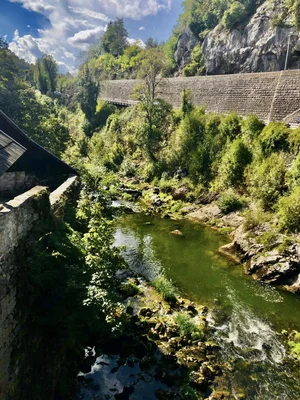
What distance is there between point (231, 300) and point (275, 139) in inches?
604

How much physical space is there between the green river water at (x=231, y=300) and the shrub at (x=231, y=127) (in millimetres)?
11167

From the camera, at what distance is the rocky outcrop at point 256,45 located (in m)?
36.6

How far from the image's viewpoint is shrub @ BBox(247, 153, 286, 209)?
21719mm

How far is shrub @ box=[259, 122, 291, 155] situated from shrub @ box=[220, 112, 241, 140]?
404 centimetres

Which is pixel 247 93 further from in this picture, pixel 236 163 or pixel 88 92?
pixel 88 92

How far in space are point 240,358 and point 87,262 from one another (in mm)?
6455

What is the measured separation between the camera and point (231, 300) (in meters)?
14.1

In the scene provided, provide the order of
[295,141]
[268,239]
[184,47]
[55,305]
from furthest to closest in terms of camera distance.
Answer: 1. [184,47]
2. [295,141]
3. [268,239]
4. [55,305]

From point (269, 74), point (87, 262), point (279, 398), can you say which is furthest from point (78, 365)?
point (269, 74)

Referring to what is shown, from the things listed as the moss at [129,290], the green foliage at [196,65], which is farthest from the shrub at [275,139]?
the green foliage at [196,65]

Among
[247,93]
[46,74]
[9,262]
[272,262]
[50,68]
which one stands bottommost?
[272,262]

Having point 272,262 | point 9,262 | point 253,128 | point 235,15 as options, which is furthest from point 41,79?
point 9,262

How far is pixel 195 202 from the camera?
28438mm

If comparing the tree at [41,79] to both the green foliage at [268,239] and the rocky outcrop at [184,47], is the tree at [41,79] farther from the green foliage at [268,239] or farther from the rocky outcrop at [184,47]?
the green foliage at [268,239]
